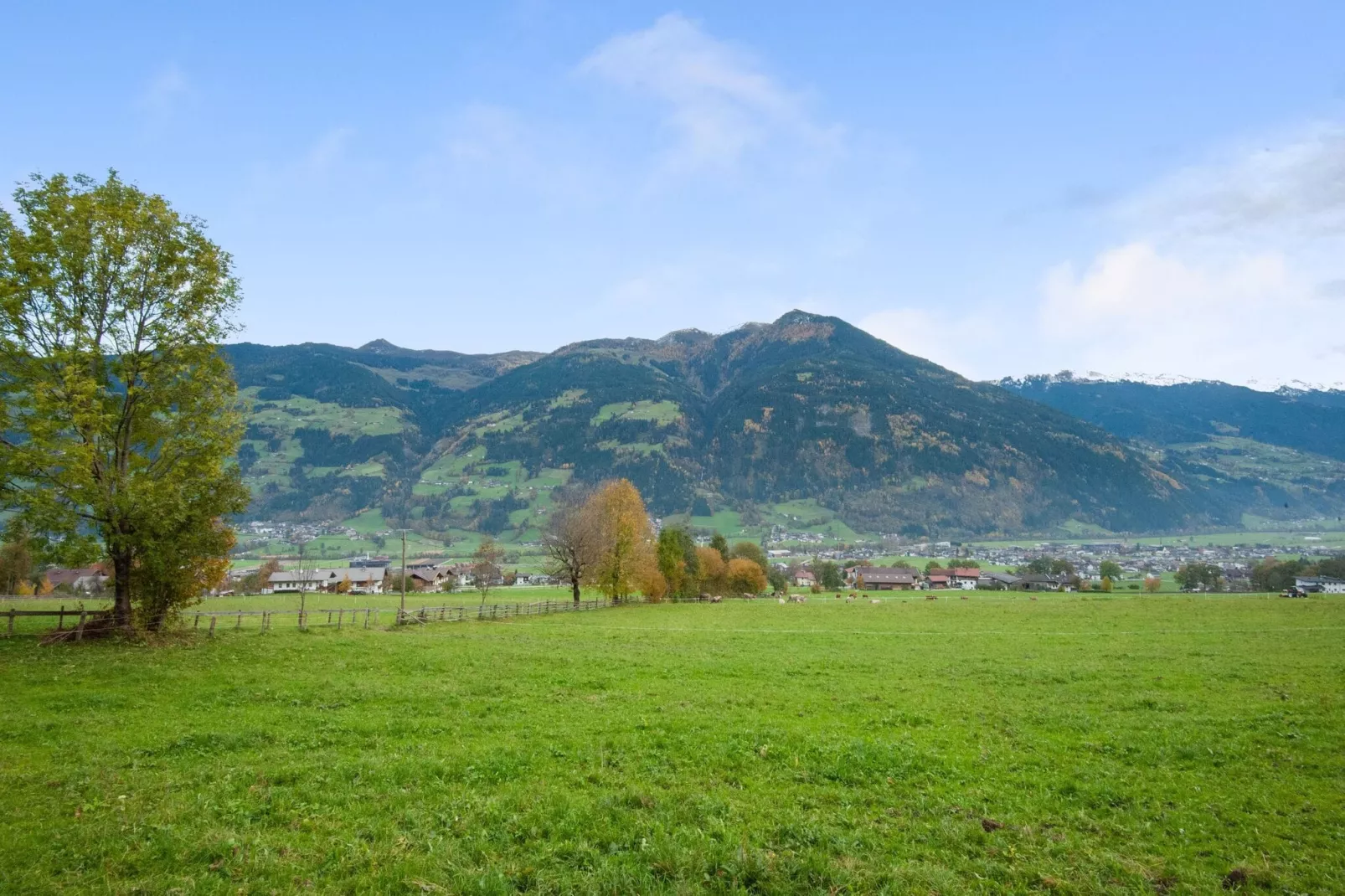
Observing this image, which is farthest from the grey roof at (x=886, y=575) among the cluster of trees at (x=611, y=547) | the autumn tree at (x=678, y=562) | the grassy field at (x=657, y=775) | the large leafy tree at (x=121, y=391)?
the large leafy tree at (x=121, y=391)

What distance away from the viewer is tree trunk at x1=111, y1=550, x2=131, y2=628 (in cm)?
2600

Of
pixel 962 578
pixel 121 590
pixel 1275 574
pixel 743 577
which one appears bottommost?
pixel 962 578

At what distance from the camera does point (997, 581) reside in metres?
140

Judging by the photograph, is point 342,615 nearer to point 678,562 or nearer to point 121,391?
point 121,391

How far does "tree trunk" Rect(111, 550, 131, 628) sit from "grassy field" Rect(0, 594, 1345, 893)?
2.04 metres

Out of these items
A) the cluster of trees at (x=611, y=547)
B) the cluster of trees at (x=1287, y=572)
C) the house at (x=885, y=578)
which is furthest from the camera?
the house at (x=885, y=578)

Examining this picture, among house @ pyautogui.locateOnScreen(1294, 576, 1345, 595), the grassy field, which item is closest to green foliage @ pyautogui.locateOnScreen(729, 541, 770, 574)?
the grassy field

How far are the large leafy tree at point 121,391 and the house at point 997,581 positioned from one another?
141287mm

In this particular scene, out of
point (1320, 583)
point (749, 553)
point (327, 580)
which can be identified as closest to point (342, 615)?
point (749, 553)

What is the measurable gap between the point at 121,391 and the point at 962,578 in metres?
158

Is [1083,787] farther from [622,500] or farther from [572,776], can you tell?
[622,500]

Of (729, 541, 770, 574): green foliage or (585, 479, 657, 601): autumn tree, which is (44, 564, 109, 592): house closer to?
(585, 479, 657, 601): autumn tree

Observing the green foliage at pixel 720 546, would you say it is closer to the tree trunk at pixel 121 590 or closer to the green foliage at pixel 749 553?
the green foliage at pixel 749 553

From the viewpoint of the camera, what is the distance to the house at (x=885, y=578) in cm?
13875
